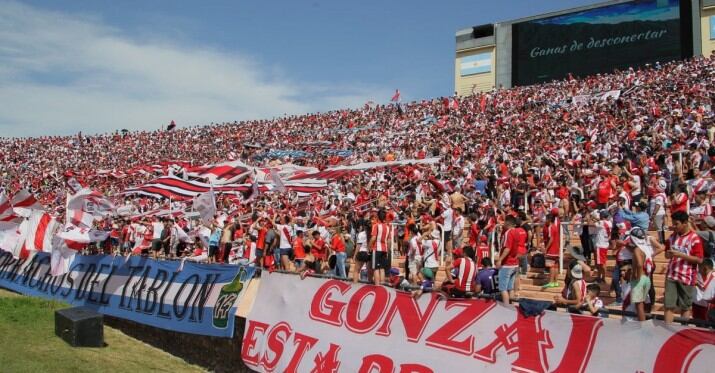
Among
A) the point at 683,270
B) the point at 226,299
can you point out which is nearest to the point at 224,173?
the point at 226,299

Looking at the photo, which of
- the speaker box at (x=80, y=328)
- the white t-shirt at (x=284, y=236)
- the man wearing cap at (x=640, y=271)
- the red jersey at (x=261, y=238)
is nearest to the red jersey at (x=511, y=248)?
the man wearing cap at (x=640, y=271)

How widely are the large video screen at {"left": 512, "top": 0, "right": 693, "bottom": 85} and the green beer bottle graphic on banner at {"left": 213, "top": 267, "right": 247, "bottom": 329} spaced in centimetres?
3249

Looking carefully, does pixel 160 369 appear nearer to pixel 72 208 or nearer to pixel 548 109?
pixel 72 208

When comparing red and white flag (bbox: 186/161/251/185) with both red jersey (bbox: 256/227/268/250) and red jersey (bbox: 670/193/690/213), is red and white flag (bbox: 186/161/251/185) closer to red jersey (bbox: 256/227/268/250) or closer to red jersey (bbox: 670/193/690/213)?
red jersey (bbox: 256/227/268/250)

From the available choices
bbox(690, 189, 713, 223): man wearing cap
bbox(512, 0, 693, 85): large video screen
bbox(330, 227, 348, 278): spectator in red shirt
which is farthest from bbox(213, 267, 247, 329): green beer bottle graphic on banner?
bbox(512, 0, 693, 85): large video screen

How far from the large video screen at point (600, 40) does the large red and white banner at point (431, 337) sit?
3299cm

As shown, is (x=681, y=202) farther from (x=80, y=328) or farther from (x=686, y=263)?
(x=80, y=328)

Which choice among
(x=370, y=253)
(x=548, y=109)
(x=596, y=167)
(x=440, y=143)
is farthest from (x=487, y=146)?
(x=370, y=253)

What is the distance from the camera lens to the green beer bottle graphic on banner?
11.3m

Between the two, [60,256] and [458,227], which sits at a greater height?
[458,227]

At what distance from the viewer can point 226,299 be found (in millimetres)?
11422

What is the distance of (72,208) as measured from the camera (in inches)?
598

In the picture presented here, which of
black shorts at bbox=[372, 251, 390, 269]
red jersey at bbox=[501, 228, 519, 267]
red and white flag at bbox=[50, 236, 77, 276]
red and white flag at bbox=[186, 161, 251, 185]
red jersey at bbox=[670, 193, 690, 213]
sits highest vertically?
red and white flag at bbox=[186, 161, 251, 185]

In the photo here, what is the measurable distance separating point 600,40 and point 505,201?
90.3 ft
